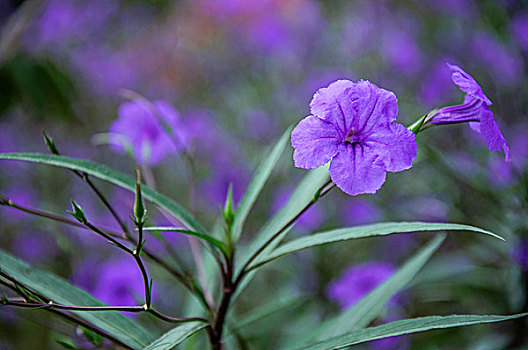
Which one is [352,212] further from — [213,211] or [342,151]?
[342,151]

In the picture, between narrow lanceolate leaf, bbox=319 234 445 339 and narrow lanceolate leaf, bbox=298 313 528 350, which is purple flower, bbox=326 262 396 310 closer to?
narrow lanceolate leaf, bbox=319 234 445 339

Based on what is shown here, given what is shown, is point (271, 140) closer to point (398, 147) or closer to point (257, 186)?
point (257, 186)

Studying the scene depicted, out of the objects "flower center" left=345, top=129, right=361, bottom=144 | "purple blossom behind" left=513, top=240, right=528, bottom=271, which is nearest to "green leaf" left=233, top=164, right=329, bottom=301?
"flower center" left=345, top=129, right=361, bottom=144

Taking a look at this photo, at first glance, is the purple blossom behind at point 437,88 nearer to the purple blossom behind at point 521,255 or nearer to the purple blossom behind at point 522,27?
the purple blossom behind at point 522,27

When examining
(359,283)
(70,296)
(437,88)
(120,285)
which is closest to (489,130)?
(70,296)

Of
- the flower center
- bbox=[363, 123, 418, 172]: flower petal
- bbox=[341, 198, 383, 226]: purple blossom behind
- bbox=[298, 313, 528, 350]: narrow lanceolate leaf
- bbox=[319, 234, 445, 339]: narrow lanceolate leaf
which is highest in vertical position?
bbox=[341, 198, 383, 226]: purple blossom behind

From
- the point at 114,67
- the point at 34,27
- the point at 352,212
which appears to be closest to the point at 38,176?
the point at 34,27
